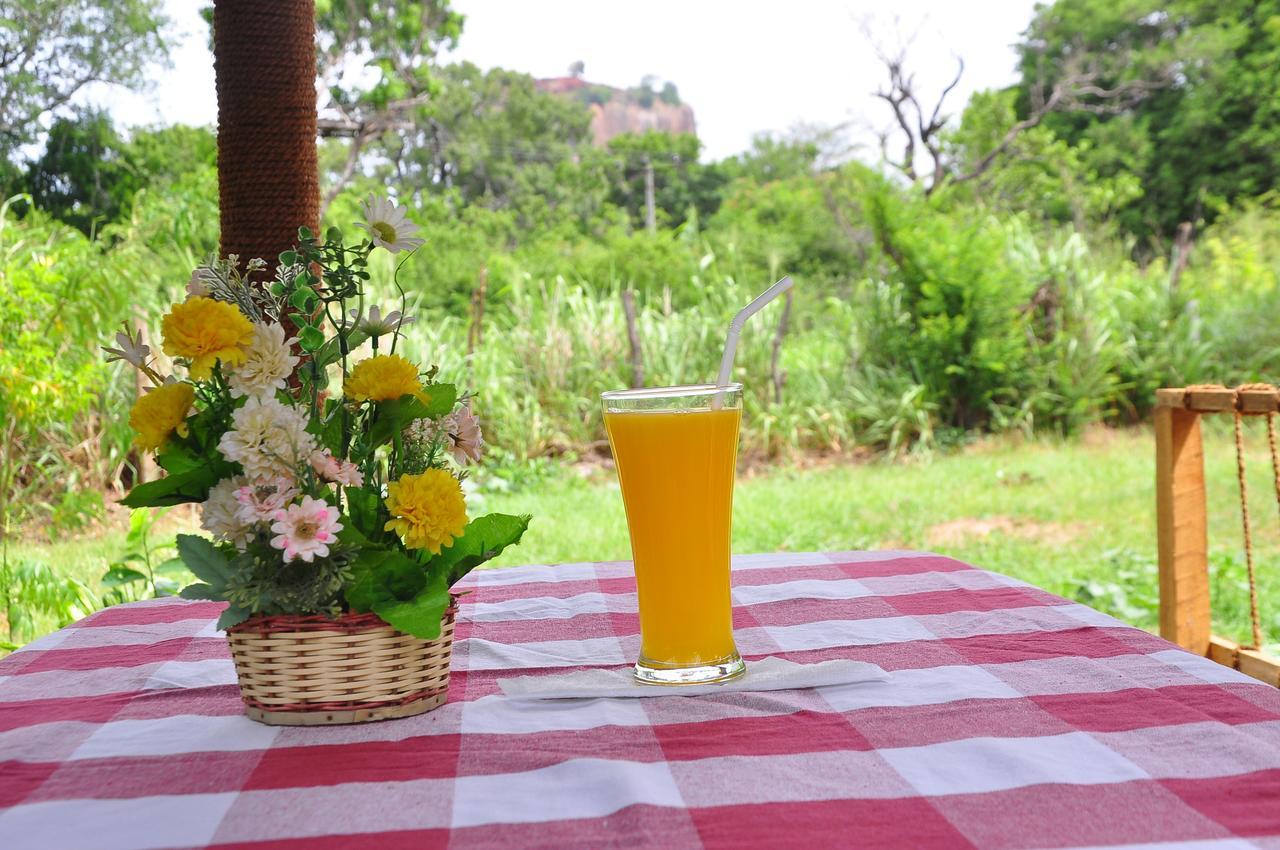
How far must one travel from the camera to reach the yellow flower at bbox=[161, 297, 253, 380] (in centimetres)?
65

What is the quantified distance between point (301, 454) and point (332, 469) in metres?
0.02

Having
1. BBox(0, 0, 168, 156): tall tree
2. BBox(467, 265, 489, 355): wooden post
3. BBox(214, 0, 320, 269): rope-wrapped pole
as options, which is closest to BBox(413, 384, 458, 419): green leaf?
BBox(214, 0, 320, 269): rope-wrapped pole

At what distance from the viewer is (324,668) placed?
0.69 m

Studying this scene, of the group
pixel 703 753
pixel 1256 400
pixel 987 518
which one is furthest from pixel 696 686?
pixel 987 518

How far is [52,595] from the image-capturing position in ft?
7.37

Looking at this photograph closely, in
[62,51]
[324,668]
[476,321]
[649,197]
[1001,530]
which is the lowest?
[1001,530]

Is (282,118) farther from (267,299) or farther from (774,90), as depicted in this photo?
(774,90)

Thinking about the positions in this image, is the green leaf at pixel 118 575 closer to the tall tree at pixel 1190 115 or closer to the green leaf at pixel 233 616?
the green leaf at pixel 233 616

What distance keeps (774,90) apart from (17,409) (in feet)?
95.5

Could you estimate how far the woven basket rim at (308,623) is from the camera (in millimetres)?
683

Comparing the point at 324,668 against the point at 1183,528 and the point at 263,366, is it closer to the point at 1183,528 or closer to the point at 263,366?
the point at 263,366

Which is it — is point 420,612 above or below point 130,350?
below

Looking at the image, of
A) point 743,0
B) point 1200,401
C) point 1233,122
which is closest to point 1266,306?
point 1200,401

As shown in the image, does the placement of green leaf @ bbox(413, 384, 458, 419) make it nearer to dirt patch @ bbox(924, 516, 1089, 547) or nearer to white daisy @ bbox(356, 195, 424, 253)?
white daisy @ bbox(356, 195, 424, 253)
